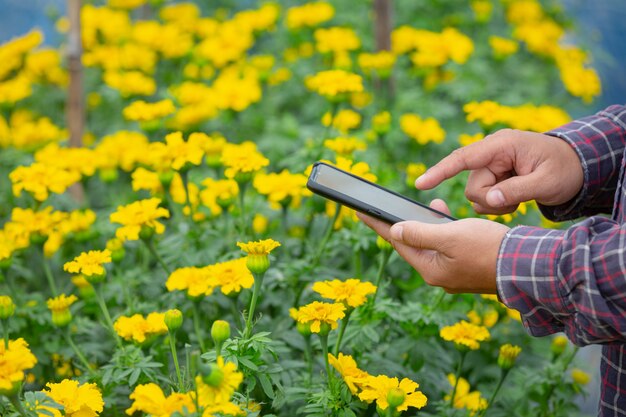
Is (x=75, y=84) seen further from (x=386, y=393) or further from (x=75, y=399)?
(x=386, y=393)

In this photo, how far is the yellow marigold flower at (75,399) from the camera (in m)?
1.05

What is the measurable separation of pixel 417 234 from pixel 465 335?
377 mm

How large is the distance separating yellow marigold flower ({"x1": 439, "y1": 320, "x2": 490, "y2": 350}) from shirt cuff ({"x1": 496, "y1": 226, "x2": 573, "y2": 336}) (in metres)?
0.34

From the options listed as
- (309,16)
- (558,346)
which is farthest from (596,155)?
(309,16)

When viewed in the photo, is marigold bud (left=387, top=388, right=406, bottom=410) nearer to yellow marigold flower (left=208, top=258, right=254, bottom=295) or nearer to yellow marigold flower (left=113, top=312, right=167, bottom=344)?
yellow marigold flower (left=208, top=258, right=254, bottom=295)

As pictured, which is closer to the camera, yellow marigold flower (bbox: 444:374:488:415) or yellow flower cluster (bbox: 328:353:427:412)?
yellow flower cluster (bbox: 328:353:427:412)

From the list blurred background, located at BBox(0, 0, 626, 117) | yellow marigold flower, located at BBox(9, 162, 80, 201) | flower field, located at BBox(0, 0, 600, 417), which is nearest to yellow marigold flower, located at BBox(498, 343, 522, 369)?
flower field, located at BBox(0, 0, 600, 417)

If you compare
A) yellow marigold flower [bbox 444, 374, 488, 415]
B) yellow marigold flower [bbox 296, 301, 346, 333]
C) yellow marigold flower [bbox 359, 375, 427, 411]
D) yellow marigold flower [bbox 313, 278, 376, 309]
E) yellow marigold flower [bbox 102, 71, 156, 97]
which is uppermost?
yellow marigold flower [bbox 102, 71, 156, 97]

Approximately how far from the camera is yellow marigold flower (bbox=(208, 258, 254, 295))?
4.06 ft

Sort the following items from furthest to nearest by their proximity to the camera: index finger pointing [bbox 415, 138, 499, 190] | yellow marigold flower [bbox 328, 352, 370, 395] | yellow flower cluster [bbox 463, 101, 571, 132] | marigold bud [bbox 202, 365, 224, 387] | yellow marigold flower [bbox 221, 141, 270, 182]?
1. yellow flower cluster [bbox 463, 101, 571, 132]
2. yellow marigold flower [bbox 221, 141, 270, 182]
3. index finger pointing [bbox 415, 138, 499, 190]
4. yellow marigold flower [bbox 328, 352, 370, 395]
5. marigold bud [bbox 202, 365, 224, 387]

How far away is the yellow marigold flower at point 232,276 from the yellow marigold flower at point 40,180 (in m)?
0.48

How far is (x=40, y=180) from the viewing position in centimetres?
156

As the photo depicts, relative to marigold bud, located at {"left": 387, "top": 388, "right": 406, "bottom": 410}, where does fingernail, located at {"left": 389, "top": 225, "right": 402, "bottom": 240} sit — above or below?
above

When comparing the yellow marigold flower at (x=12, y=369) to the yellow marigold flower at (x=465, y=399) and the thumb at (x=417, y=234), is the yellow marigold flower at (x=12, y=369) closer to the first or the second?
the thumb at (x=417, y=234)
